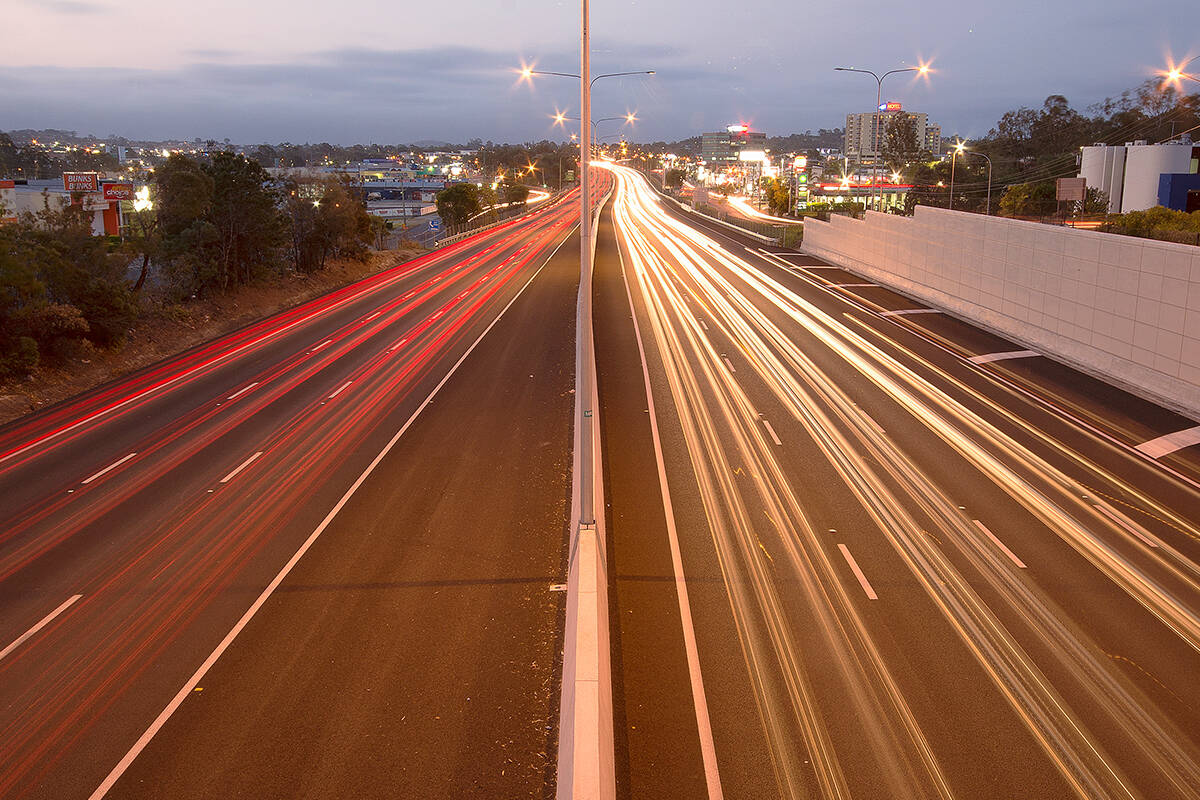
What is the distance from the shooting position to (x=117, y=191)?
226 feet

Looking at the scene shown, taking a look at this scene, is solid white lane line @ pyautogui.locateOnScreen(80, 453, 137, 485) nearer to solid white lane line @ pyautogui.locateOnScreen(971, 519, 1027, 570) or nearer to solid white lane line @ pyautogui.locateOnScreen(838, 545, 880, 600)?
solid white lane line @ pyautogui.locateOnScreen(838, 545, 880, 600)

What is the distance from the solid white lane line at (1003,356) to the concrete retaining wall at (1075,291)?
0.48 meters

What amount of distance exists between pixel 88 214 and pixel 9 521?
1781 cm

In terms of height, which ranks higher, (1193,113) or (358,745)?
(1193,113)

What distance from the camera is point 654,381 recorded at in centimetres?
2445

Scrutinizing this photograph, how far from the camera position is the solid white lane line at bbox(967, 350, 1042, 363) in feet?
86.4

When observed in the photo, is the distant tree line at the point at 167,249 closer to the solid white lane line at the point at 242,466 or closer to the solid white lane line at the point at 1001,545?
the solid white lane line at the point at 242,466

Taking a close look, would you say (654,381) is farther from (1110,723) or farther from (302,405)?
(1110,723)

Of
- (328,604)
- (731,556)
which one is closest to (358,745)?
(328,604)

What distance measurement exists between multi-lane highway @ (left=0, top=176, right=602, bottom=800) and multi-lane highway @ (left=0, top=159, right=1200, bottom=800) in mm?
52

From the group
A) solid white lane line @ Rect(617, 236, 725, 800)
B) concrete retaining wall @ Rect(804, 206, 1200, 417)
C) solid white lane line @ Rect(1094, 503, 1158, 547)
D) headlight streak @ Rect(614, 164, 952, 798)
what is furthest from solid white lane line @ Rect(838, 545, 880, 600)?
concrete retaining wall @ Rect(804, 206, 1200, 417)

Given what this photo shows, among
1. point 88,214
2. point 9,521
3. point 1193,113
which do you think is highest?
point 1193,113

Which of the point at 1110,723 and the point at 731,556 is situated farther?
the point at 731,556

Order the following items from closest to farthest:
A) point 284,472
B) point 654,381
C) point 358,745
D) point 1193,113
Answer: point 358,745 < point 284,472 < point 654,381 < point 1193,113
